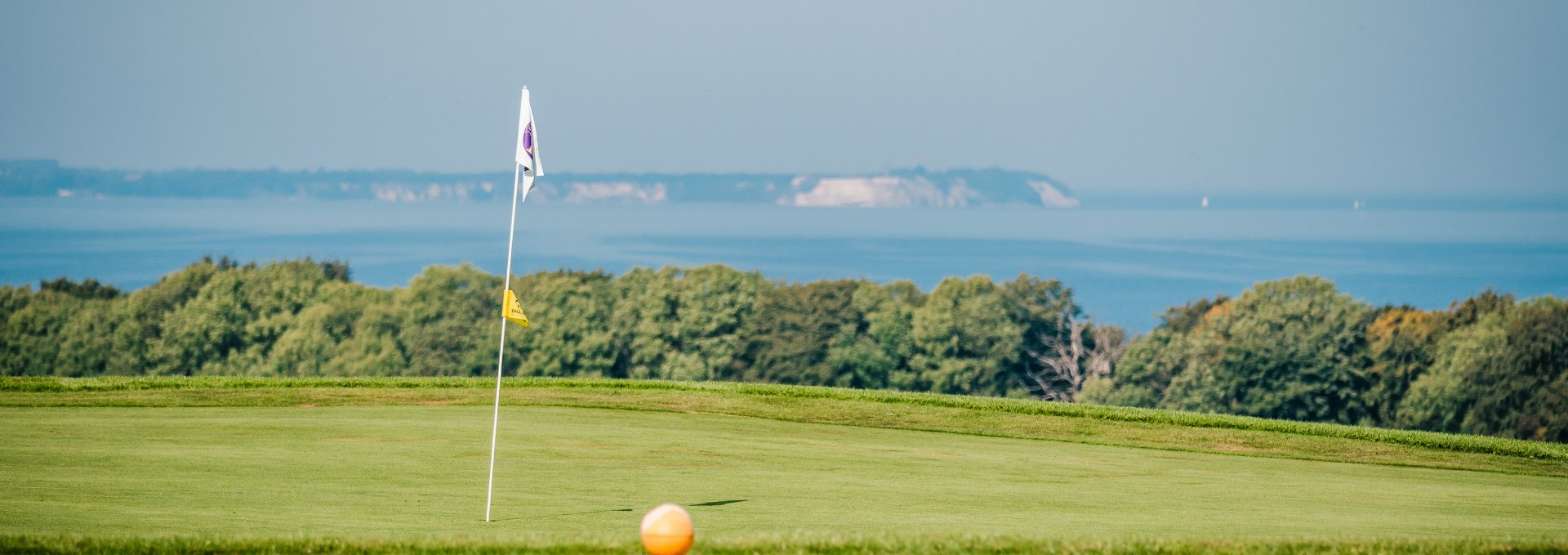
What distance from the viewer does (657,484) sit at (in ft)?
41.2

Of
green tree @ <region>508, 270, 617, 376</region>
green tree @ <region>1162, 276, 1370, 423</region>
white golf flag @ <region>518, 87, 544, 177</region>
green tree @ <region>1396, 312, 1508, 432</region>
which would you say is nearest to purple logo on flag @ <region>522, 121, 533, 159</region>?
white golf flag @ <region>518, 87, 544, 177</region>

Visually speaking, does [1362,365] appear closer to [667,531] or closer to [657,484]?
[657,484]

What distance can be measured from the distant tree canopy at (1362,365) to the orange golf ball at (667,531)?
1778 inches

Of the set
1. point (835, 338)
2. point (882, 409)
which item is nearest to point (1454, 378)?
point (835, 338)

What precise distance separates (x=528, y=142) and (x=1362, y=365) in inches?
1925

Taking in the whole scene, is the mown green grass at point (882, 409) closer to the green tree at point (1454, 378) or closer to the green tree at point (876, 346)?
the green tree at point (1454, 378)

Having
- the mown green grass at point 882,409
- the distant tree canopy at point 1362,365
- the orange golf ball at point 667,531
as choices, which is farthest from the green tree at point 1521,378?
the orange golf ball at point 667,531

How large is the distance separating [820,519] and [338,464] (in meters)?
5.11

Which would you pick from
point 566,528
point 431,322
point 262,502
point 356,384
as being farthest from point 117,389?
point 431,322

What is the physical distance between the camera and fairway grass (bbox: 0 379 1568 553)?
9.71 m

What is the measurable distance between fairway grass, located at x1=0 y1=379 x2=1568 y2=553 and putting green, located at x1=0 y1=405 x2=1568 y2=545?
0.17ft

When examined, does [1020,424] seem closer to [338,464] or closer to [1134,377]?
[338,464]

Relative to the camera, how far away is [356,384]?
2128cm

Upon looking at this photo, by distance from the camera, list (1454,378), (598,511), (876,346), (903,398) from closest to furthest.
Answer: (598,511) < (903,398) < (1454,378) < (876,346)
